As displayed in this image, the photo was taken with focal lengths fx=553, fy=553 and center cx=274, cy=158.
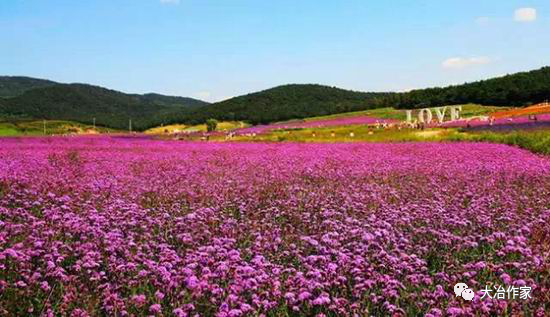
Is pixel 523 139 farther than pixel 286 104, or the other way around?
pixel 286 104

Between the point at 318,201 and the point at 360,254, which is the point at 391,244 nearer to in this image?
the point at 360,254

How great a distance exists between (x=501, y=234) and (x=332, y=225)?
183 cm

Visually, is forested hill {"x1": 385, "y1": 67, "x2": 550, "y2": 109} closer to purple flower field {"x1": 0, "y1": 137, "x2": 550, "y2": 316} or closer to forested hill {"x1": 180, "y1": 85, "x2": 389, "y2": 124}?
forested hill {"x1": 180, "y1": 85, "x2": 389, "y2": 124}

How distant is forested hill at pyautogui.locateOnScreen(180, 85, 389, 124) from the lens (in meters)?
97.9

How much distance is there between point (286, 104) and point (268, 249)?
397 feet

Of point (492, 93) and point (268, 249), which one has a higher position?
point (492, 93)

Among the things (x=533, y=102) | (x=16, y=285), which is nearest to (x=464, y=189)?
(x=16, y=285)

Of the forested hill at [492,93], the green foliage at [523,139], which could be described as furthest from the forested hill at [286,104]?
the green foliage at [523,139]

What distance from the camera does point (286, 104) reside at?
126062 mm

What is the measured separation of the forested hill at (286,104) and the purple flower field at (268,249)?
268 ft

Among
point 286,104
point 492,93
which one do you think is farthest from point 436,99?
point 286,104

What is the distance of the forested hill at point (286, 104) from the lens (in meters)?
97.9

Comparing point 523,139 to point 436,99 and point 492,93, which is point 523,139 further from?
point 436,99

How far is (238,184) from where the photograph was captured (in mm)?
10328
